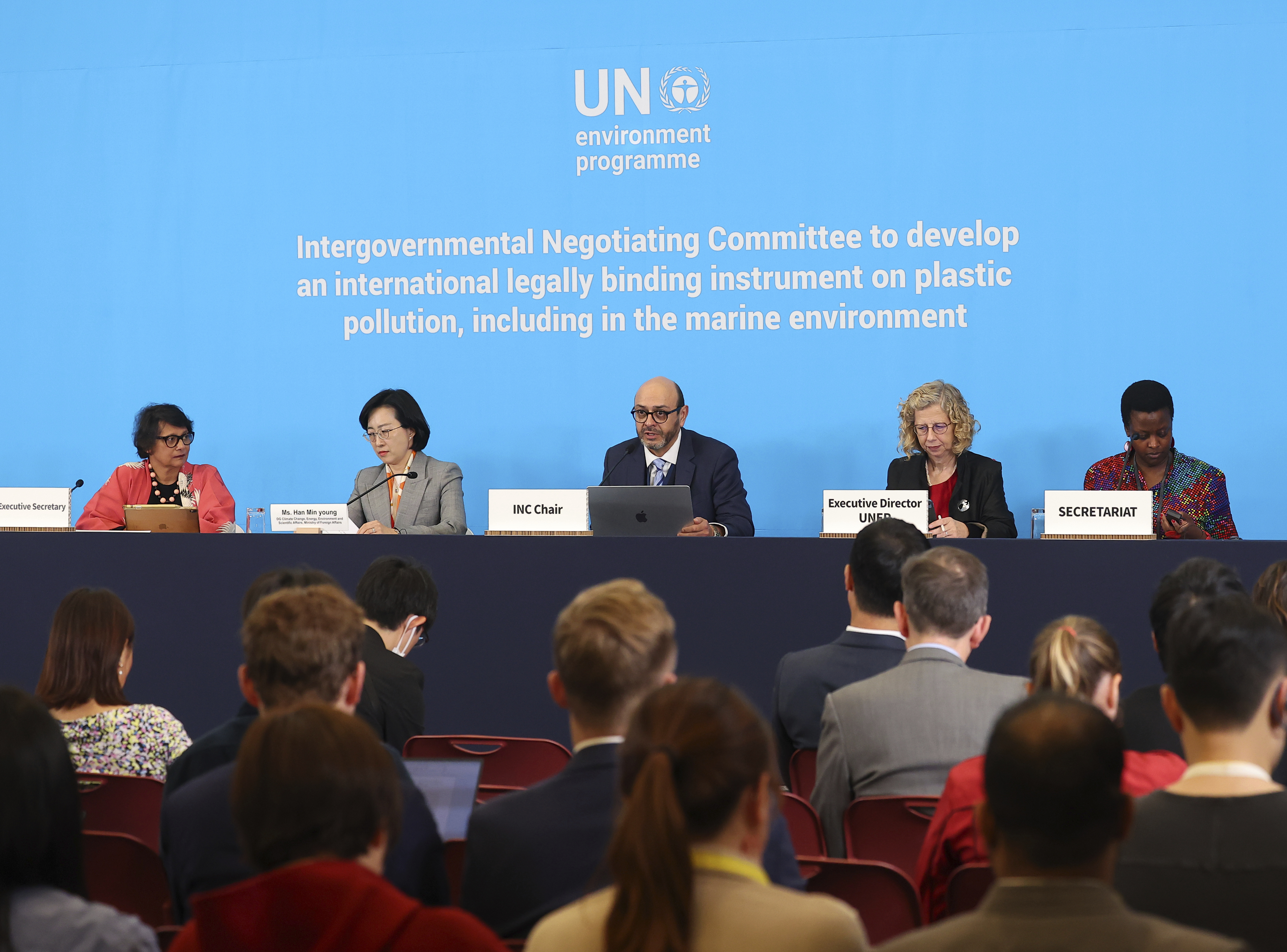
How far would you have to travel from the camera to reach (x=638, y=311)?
539 centimetres

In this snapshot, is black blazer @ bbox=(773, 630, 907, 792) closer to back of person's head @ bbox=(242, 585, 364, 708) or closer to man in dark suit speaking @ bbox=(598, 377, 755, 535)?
back of person's head @ bbox=(242, 585, 364, 708)

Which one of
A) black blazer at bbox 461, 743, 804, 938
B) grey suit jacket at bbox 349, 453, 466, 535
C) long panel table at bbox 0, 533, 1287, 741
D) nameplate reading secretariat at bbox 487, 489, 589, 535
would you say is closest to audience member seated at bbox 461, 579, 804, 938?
black blazer at bbox 461, 743, 804, 938

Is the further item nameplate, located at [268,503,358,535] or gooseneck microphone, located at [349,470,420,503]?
gooseneck microphone, located at [349,470,420,503]

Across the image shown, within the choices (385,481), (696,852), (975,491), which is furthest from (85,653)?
(975,491)

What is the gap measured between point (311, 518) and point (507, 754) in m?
1.89

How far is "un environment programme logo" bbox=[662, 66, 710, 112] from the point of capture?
5.34 meters

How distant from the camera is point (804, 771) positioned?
2.37 meters

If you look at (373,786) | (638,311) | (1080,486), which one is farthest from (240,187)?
(373,786)

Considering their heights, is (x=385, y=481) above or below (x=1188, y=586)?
above

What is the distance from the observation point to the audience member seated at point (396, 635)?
101 inches

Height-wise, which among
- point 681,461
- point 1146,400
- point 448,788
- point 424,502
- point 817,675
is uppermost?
point 1146,400

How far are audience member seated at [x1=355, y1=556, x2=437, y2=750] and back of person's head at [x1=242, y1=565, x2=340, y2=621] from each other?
0.28 meters

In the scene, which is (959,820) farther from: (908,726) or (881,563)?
(881,563)

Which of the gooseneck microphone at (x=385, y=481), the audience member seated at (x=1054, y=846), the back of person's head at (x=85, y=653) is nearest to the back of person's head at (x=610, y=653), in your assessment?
the audience member seated at (x=1054, y=846)
